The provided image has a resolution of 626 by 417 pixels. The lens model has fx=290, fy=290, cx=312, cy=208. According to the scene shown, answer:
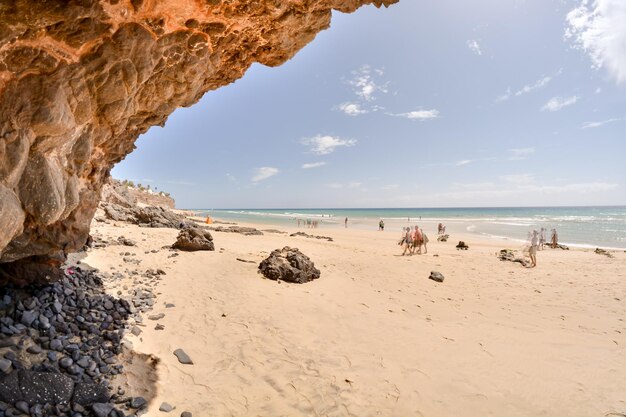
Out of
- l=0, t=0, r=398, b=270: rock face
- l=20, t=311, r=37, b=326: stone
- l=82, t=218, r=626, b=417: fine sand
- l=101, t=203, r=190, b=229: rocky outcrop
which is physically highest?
l=0, t=0, r=398, b=270: rock face

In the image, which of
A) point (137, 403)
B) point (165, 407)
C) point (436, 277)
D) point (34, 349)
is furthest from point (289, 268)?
point (34, 349)

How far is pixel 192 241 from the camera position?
1195 cm

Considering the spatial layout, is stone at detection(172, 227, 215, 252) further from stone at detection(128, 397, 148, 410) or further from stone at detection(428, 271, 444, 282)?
stone at detection(428, 271, 444, 282)

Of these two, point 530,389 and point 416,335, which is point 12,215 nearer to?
point 416,335

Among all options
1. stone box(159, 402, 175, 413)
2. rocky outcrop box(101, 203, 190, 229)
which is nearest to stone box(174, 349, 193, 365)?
stone box(159, 402, 175, 413)

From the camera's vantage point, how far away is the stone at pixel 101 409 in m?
3.57

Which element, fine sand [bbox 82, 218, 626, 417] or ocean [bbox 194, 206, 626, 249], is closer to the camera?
fine sand [bbox 82, 218, 626, 417]

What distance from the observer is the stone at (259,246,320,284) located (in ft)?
30.8

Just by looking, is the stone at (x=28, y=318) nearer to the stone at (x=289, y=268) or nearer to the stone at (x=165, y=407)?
Result: the stone at (x=165, y=407)

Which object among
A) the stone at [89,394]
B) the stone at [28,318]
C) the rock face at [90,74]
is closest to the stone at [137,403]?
the stone at [89,394]

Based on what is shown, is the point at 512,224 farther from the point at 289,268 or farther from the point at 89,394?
the point at 89,394

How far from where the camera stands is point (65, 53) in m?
3.21

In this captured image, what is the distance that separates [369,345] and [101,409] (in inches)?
177

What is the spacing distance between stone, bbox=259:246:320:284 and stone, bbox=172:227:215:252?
3548 millimetres
